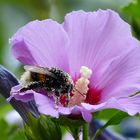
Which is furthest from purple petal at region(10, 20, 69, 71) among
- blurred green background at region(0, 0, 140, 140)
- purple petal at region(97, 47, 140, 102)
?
blurred green background at region(0, 0, 140, 140)

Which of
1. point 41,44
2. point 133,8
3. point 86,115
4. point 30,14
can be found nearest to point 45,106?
point 86,115

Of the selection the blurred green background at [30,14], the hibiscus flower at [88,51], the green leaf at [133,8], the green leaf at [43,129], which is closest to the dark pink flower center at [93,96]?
the hibiscus flower at [88,51]

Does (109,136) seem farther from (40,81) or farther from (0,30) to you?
(0,30)

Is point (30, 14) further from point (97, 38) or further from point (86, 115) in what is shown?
point (86, 115)

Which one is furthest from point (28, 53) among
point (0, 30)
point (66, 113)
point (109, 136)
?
point (0, 30)

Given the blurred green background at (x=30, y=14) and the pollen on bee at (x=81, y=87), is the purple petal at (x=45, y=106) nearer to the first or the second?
the pollen on bee at (x=81, y=87)

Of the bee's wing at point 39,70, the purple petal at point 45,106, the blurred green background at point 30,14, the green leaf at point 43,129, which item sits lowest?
the blurred green background at point 30,14
